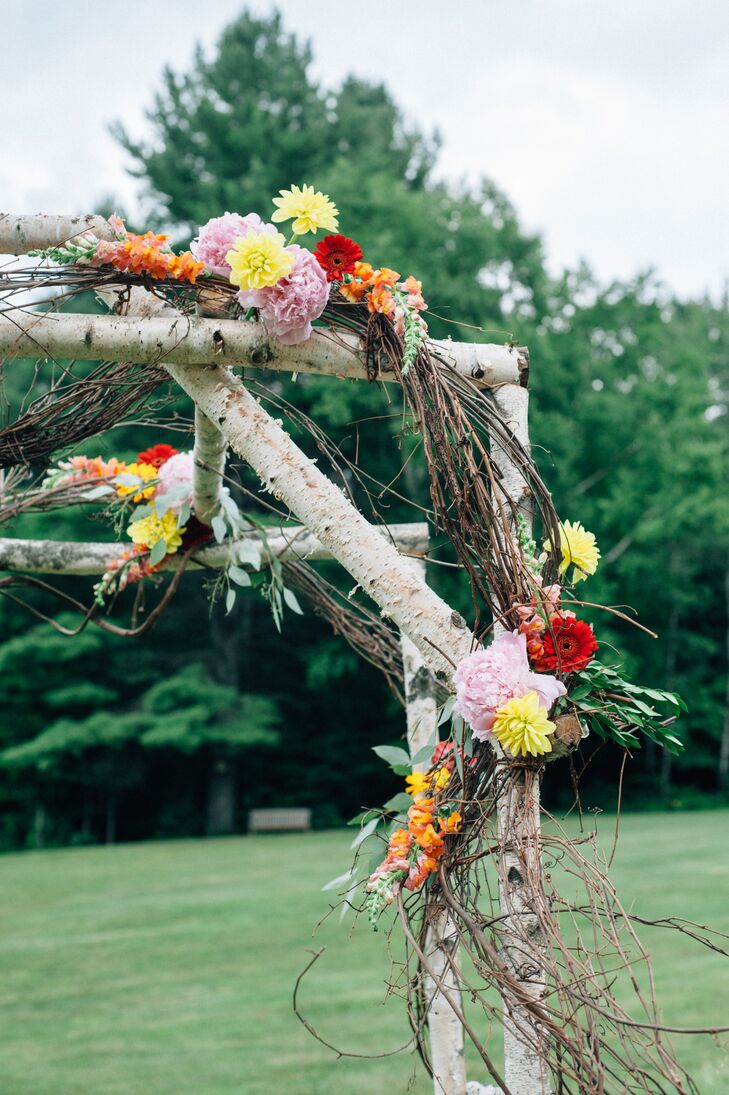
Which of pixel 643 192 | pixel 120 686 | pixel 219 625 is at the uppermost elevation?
pixel 643 192

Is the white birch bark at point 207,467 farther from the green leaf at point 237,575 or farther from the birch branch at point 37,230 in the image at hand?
the birch branch at point 37,230

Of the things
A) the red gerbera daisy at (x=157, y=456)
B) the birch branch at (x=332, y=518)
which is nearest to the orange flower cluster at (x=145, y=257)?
the birch branch at (x=332, y=518)

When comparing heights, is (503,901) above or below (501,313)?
below

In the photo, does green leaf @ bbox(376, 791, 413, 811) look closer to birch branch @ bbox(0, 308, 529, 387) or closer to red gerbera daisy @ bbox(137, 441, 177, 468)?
birch branch @ bbox(0, 308, 529, 387)

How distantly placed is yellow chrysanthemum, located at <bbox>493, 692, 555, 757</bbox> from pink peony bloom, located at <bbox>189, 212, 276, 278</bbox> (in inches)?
46.2

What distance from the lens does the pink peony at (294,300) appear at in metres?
2.24

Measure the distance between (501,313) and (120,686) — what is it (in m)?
11.7

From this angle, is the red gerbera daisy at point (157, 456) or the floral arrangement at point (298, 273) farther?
the red gerbera daisy at point (157, 456)

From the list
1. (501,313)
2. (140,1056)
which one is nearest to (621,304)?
(501,313)

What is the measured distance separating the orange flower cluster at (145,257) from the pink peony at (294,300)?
0.16 m

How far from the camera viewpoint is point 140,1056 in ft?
21.0

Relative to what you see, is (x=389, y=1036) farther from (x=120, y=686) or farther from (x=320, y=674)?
(x=120, y=686)

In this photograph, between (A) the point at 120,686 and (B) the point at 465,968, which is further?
(A) the point at 120,686

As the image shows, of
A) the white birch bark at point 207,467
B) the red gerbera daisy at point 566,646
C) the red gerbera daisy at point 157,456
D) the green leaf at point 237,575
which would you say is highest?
the red gerbera daisy at point 157,456
